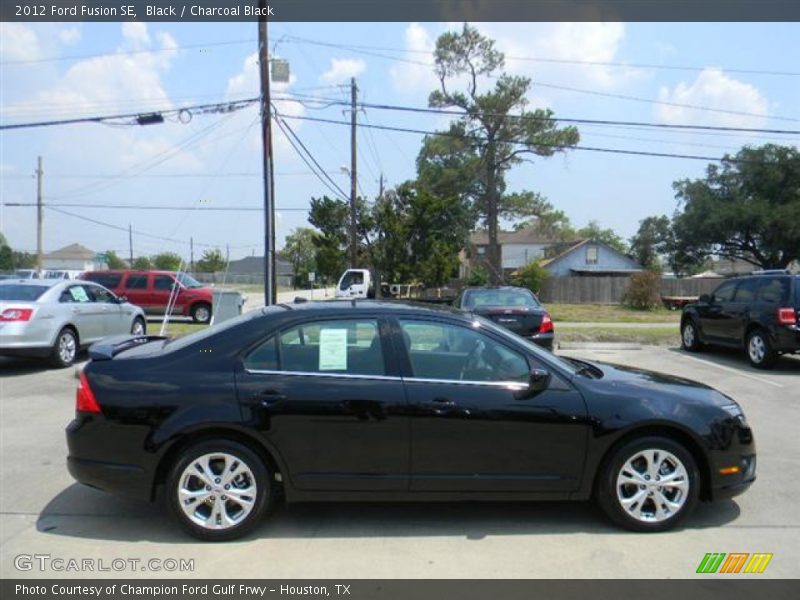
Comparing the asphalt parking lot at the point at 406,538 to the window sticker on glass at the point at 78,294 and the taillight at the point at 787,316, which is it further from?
the window sticker on glass at the point at 78,294

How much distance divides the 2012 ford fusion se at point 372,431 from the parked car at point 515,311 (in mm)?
5914

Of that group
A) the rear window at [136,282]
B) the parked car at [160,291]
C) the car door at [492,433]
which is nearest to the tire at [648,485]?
the car door at [492,433]

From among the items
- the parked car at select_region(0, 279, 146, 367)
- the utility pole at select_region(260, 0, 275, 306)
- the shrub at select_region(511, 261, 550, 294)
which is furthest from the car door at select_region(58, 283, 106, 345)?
the shrub at select_region(511, 261, 550, 294)

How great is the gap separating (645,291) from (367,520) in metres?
29.3

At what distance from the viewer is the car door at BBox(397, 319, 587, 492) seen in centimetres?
418

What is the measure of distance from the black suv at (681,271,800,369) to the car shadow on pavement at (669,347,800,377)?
24 centimetres

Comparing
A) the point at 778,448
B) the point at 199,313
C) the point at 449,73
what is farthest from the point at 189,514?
the point at 449,73

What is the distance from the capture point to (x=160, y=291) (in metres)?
21.5

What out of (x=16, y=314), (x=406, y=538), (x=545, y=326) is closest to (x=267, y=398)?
(x=406, y=538)

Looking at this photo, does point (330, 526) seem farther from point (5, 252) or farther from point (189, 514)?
point (5, 252)

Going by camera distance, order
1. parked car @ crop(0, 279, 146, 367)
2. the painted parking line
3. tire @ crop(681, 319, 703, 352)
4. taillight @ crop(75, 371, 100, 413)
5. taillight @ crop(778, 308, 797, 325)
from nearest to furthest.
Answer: taillight @ crop(75, 371, 100, 413) < the painted parking line < parked car @ crop(0, 279, 146, 367) < taillight @ crop(778, 308, 797, 325) < tire @ crop(681, 319, 703, 352)

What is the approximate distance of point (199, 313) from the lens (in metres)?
21.0

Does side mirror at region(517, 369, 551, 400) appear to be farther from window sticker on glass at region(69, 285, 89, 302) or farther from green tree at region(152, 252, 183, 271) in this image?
green tree at region(152, 252, 183, 271)

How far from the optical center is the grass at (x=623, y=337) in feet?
52.1
